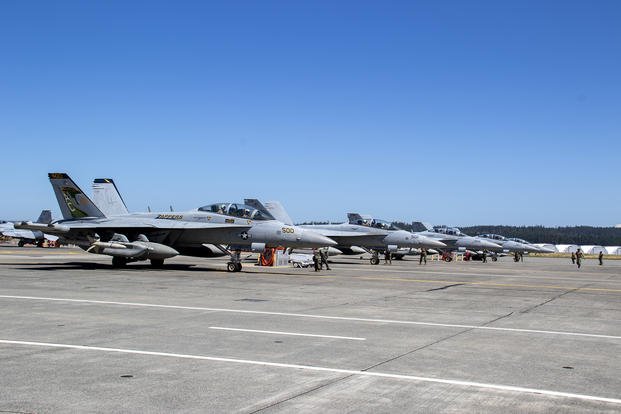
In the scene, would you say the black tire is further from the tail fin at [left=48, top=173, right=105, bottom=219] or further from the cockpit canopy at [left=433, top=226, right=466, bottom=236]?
the cockpit canopy at [left=433, top=226, right=466, bottom=236]

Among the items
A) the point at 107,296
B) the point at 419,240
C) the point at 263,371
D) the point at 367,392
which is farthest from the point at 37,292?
the point at 419,240

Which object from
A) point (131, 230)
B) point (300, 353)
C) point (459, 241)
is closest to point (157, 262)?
point (131, 230)

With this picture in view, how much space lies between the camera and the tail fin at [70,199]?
30766mm

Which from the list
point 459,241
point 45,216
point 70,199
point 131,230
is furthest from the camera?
point 45,216

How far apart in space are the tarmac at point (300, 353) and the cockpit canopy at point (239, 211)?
10215 mm

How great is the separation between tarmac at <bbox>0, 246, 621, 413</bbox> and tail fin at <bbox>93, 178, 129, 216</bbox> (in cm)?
1697

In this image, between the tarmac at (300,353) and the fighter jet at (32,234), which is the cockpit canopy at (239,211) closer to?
the tarmac at (300,353)

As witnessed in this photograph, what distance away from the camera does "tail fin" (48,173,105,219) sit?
30.8m

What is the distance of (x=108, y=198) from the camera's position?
34781 millimetres

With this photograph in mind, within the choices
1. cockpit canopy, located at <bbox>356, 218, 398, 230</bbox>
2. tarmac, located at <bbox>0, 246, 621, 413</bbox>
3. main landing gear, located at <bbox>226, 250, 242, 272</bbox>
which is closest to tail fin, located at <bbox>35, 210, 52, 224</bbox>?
cockpit canopy, located at <bbox>356, 218, 398, 230</bbox>

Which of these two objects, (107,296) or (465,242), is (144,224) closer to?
(107,296)

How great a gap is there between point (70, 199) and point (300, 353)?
80.2ft

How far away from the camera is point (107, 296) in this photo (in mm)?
17062

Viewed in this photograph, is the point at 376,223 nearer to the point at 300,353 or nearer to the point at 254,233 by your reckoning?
the point at 254,233
